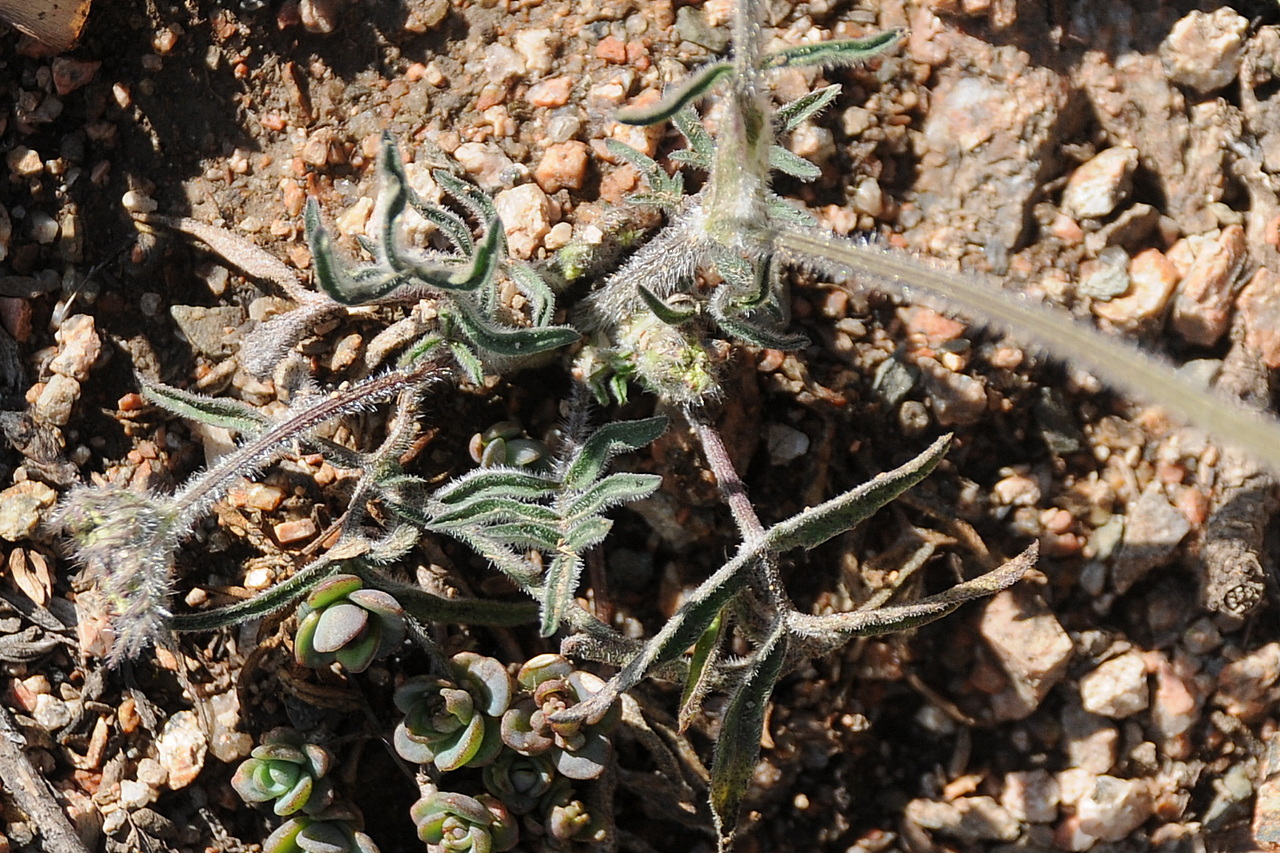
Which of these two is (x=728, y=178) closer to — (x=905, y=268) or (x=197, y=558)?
(x=905, y=268)

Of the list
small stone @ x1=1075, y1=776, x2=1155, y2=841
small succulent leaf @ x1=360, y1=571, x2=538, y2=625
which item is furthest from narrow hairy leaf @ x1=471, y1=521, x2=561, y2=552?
small stone @ x1=1075, y1=776, x2=1155, y2=841

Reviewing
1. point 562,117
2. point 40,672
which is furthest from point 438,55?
point 40,672

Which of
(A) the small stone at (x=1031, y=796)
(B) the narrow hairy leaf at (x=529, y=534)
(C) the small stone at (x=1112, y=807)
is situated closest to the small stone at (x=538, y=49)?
(B) the narrow hairy leaf at (x=529, y=534)

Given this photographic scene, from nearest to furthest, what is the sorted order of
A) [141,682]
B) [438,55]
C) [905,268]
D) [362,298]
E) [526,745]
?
[905,268], [362,298], [526,745], [141,682], [438,55]

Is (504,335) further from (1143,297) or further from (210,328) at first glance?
(1143,297)

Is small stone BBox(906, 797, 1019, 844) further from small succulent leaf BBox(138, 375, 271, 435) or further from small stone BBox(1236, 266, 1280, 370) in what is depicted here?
small succulent leaf BBox(138, 375, 271, 435)

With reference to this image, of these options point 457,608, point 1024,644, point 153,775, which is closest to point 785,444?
point 1024,644
